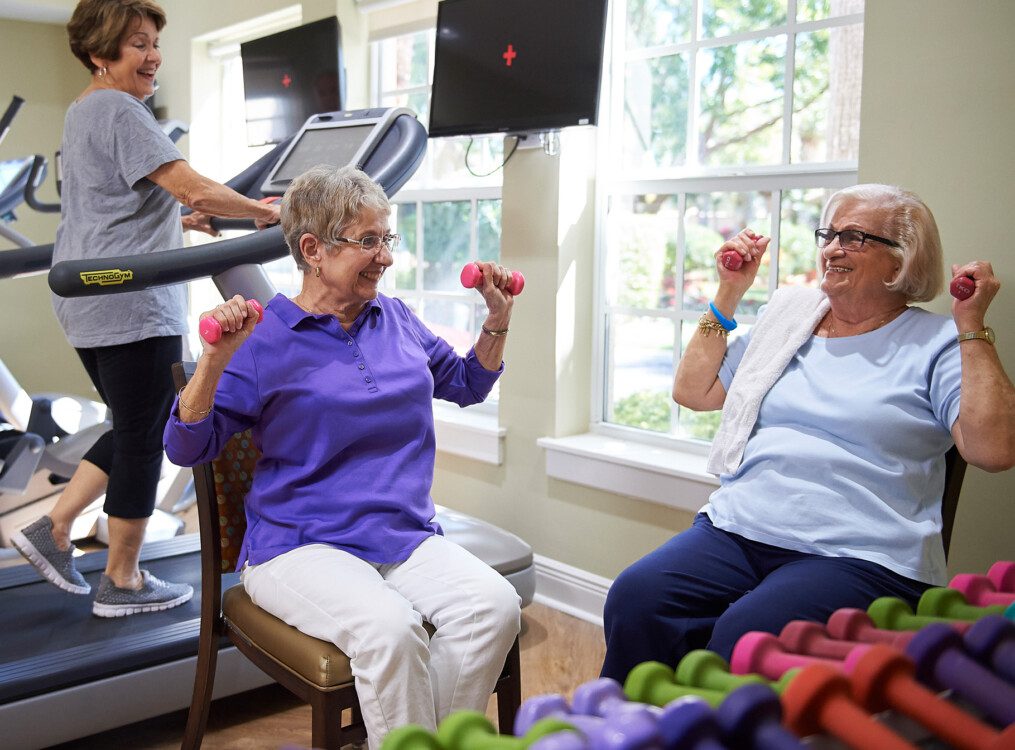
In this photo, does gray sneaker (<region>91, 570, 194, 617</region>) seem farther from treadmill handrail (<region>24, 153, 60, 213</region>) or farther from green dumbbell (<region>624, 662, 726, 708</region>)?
treadmill handrail (<region>24, 153, 60, 213</region>)

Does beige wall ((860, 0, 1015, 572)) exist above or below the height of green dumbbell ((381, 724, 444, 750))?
above

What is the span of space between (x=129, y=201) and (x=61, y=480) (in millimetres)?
2005

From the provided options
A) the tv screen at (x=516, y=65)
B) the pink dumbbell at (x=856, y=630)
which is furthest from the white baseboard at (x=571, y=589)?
the pink dumbbell at (x=856, y=630)

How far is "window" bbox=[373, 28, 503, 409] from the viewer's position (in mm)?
3932

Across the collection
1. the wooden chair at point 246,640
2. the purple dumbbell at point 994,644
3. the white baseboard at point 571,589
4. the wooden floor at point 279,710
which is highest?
the purple dumbbell at point 994,644

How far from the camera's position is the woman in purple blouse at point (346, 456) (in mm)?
1740

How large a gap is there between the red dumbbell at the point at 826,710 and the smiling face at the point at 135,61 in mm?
2257

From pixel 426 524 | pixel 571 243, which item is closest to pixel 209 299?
pixel 571 243

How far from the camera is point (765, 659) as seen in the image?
96 cm

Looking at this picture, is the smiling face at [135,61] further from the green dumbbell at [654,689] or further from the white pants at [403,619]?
the green dumbbell at [654,689]

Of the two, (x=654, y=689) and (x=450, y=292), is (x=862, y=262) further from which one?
(x=450, y=292)

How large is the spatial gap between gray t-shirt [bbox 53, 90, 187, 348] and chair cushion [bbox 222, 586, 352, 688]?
2.69 feet

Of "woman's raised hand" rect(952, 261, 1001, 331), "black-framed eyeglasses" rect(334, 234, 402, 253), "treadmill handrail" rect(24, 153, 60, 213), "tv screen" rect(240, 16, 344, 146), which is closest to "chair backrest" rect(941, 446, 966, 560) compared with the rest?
"woman's raised hand" rect(952, 261, 1001, 331)

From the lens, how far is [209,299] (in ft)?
18.7
